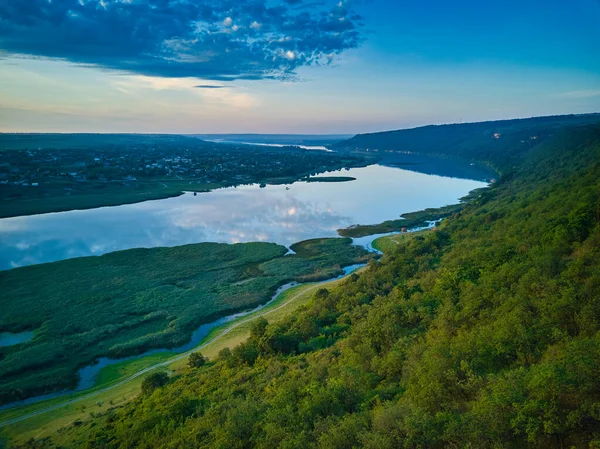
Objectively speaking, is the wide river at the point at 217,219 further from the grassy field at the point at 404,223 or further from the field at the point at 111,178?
the field at the point at 111,178

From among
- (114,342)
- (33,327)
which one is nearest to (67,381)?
Answer: (114,342)

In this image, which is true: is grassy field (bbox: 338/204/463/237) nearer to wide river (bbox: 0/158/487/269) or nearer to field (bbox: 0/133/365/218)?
wide river (bbox: 0/158/487/269)

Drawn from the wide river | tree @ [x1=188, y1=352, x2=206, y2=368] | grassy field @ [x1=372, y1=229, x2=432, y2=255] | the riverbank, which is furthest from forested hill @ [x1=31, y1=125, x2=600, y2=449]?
the riverbank

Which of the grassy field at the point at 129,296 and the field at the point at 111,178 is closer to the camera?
the grassy field at the point at 129,296

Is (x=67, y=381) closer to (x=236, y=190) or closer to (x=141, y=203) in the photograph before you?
(x=141, y=203)

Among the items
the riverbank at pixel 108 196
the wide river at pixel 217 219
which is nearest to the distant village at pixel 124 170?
the riverbank at pixel 108 196

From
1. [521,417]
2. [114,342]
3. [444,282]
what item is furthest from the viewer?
[114,342]
